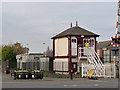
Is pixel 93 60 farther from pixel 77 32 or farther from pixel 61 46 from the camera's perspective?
pixel 61 46

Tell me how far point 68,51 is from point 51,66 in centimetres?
637

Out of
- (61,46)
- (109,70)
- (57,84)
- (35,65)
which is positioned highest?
(61,46)

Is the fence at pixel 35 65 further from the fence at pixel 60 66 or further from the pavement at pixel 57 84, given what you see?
the pavement at pixel 57 84

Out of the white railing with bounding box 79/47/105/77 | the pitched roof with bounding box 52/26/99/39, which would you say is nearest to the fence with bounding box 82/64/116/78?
the white railing with bounding box 79/47/105/77

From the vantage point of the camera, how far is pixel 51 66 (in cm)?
4297

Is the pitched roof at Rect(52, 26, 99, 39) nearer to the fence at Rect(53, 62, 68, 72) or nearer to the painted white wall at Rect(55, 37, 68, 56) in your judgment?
the painted white wall at Rect(55, 37, 68, 56)

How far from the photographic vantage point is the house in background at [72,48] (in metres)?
37.3

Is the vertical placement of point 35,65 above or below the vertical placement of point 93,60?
below

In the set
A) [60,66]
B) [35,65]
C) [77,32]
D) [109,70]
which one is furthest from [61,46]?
[35,65]

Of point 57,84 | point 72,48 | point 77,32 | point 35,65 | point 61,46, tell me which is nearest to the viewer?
point 57,84

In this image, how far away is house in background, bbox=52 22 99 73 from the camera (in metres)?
37.3

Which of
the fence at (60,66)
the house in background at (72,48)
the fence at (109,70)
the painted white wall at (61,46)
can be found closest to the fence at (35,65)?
the fence at (60,66)

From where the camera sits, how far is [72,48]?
37562 mm

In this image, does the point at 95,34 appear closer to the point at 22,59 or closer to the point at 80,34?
the point at 80,34
